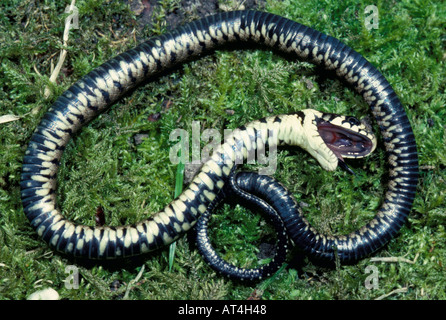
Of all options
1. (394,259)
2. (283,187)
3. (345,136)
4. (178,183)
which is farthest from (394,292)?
(178,183)

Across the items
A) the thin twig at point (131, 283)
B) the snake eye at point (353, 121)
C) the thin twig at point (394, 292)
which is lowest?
the thin twig at point (394, 292)

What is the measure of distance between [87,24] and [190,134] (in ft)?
5.35

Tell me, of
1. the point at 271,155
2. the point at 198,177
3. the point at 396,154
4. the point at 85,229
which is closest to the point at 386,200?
the point at 396,154

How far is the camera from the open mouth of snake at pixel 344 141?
4488 mm

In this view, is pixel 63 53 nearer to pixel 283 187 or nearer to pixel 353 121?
pixel 283 187

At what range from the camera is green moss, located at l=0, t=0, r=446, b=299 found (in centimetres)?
433

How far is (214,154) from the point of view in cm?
429

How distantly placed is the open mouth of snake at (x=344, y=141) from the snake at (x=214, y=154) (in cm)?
19

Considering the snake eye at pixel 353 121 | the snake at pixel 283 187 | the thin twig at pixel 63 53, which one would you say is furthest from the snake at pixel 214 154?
the thin twig at pixel 63 53

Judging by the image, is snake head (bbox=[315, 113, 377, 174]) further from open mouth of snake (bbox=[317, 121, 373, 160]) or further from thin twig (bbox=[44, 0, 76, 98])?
thin twig (bbox=[44, 0, 76, 98])

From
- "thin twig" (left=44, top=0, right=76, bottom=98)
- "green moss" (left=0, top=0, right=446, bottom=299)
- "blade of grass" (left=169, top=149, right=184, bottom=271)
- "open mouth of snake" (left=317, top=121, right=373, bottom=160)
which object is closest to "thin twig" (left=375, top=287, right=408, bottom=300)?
"green moss" (left=0, top=0, right=446, bottom=299)

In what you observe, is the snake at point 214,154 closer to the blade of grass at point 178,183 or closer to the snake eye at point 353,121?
the blade of grass at point 178,183

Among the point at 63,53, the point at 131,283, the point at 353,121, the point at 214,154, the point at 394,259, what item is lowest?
the point at 131,283

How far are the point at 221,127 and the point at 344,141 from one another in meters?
1.29
